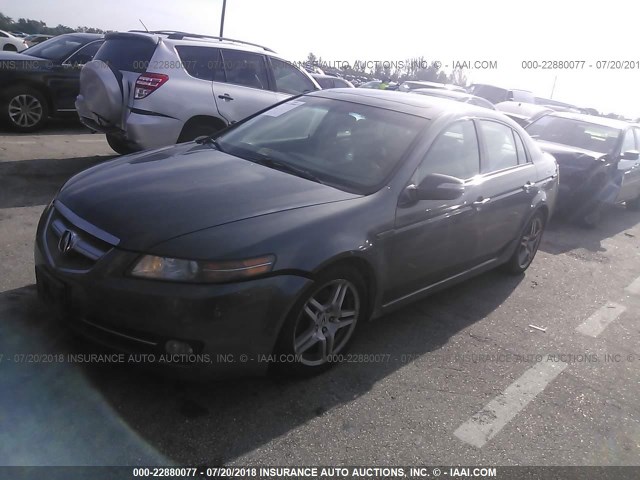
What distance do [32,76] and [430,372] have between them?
7.96 meters

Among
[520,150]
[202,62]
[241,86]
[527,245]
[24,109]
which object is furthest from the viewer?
[24,109]

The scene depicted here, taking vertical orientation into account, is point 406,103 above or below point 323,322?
above

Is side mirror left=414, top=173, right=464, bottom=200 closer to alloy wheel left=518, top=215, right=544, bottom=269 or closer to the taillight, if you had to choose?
alloy wheel left=518, top=215, right=544, bottom=269

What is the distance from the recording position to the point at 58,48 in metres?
9.32

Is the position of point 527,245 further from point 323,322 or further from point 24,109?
point 24,109

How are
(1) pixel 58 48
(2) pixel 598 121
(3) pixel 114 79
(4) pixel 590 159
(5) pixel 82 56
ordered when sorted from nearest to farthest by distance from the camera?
(3) pixel 114 79
(4) pixel 590 159
(2) pixel 598 121
(5) pixel 82 56
(1) pixel 58 48

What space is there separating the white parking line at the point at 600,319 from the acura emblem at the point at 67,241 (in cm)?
370

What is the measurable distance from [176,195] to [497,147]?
9.10ft

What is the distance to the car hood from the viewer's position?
2744 mm

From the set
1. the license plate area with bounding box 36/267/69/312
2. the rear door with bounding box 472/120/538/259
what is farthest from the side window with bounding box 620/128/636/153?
the license plate area with bounding box 36/267/69/312

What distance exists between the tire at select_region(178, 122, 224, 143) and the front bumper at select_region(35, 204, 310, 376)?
13.9 ft

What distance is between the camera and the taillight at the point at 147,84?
6.39m

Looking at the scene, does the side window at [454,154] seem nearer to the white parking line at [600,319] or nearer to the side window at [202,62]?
the white parking line at [600,319]

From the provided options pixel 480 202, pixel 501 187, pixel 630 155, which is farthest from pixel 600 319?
pixel 630 155
